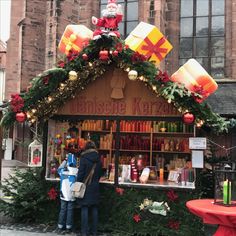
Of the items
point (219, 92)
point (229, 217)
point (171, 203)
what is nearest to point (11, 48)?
point (219, 92)

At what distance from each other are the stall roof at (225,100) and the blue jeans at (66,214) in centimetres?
777

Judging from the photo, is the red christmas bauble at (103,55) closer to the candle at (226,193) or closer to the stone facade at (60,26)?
the candle at (226,193)

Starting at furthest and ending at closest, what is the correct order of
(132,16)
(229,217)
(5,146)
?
(5,146)
(132,16)
(229,217)

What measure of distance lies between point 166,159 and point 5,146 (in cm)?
1867

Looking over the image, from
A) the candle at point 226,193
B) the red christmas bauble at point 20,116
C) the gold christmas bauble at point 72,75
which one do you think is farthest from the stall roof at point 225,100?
the candle at point 226,193

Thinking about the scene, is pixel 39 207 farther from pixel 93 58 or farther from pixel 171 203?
pixel 93 58

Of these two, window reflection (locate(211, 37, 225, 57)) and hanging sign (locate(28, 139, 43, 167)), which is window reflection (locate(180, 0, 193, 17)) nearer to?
window reflection (locate(211, 37, 225, 57))

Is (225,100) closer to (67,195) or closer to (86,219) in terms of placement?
(67,195)

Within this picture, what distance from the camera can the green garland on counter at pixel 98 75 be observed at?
22.9ft

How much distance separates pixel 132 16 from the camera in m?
18.4

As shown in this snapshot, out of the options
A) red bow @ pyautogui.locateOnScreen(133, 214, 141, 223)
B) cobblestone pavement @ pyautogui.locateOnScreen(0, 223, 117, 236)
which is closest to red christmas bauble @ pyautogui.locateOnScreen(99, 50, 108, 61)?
red bow @ pyautogui.locateOnScreen(133, 214, 141, 223)

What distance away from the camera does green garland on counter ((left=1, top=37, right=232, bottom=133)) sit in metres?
6.97

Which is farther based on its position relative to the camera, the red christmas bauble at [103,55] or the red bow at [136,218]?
the red bow at [136,218]

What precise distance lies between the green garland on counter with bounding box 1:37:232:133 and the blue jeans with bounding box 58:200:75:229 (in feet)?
5.72
